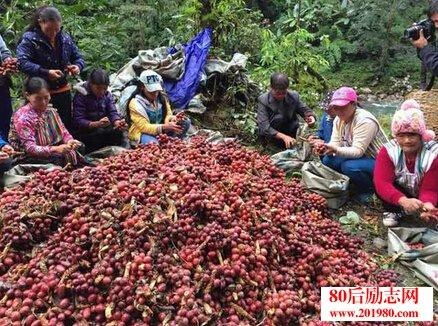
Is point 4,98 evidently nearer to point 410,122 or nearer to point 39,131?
point 39,131

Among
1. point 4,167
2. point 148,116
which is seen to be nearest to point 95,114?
point 148,116

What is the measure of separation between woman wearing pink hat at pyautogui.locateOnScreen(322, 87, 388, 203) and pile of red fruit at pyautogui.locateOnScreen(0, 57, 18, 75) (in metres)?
2.70

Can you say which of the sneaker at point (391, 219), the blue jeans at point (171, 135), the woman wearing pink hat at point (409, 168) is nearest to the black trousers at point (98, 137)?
the blue jeans at point (171, 135)

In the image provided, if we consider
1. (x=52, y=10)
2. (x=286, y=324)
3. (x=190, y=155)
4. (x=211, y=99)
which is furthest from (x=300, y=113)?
(x=286, y=324)

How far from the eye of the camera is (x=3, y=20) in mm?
6352

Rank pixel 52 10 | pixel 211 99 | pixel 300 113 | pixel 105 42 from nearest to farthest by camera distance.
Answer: pixel 52 10, pixel 300 113, pixel 211 99, pixel 105 42

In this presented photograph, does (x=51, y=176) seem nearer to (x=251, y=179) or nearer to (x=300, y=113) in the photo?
(x=251, y=179)

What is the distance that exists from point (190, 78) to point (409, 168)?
291 centimetres

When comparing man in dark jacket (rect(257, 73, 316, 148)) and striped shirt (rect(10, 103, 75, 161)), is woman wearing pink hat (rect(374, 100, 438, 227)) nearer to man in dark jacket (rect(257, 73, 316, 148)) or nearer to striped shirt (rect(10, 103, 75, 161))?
man in dark jacket (rect(257, 73, 316, 148))

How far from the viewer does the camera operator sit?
167 inches

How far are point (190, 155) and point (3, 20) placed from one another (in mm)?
4032

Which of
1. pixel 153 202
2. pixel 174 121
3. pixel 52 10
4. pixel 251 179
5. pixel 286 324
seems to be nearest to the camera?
pixel 286 324

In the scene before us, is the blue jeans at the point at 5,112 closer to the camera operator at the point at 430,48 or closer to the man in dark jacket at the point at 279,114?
the man in dark jacket at the point at 279,114

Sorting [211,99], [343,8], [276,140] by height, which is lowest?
[276,140]
